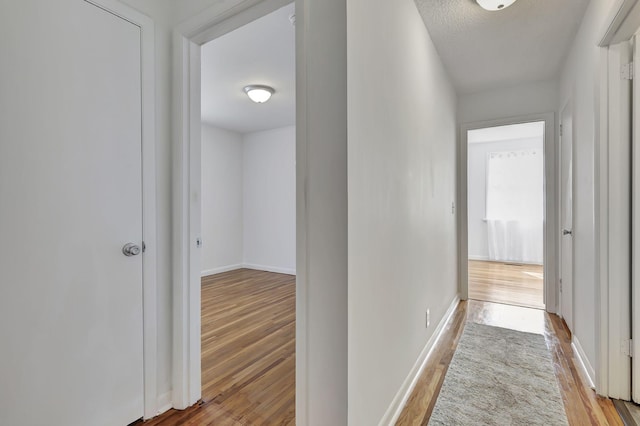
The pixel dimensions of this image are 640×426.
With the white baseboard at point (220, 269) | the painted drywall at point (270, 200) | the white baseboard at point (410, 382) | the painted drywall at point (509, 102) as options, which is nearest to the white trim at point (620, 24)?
the painted drywall at point (509, 102)

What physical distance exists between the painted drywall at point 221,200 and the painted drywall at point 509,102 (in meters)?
3.86

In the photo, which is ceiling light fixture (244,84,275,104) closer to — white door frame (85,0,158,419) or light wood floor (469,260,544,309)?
white door frame (85,0,158,419)

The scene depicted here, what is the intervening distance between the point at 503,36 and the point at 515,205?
4425 mm

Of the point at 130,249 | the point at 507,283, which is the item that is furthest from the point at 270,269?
the point at 130,249

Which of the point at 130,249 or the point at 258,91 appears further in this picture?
the point at 258,91

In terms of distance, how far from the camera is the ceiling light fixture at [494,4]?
1904mm

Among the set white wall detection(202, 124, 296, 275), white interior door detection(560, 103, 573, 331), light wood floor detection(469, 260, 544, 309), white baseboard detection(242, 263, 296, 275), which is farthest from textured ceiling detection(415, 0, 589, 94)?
white baseboard detection(242, 263, 296, 275)

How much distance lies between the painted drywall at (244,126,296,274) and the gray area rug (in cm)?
335

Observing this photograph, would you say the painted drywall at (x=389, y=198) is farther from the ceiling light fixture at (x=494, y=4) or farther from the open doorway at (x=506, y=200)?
the open doorway at (x=506, y=200)

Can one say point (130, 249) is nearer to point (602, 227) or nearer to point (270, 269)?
point (602, 227)

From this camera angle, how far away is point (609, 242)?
1.69 m

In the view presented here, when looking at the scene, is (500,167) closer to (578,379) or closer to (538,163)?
(538,163)

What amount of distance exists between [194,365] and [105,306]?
0.58 m

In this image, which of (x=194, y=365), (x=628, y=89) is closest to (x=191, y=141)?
(x=194, y=365)
